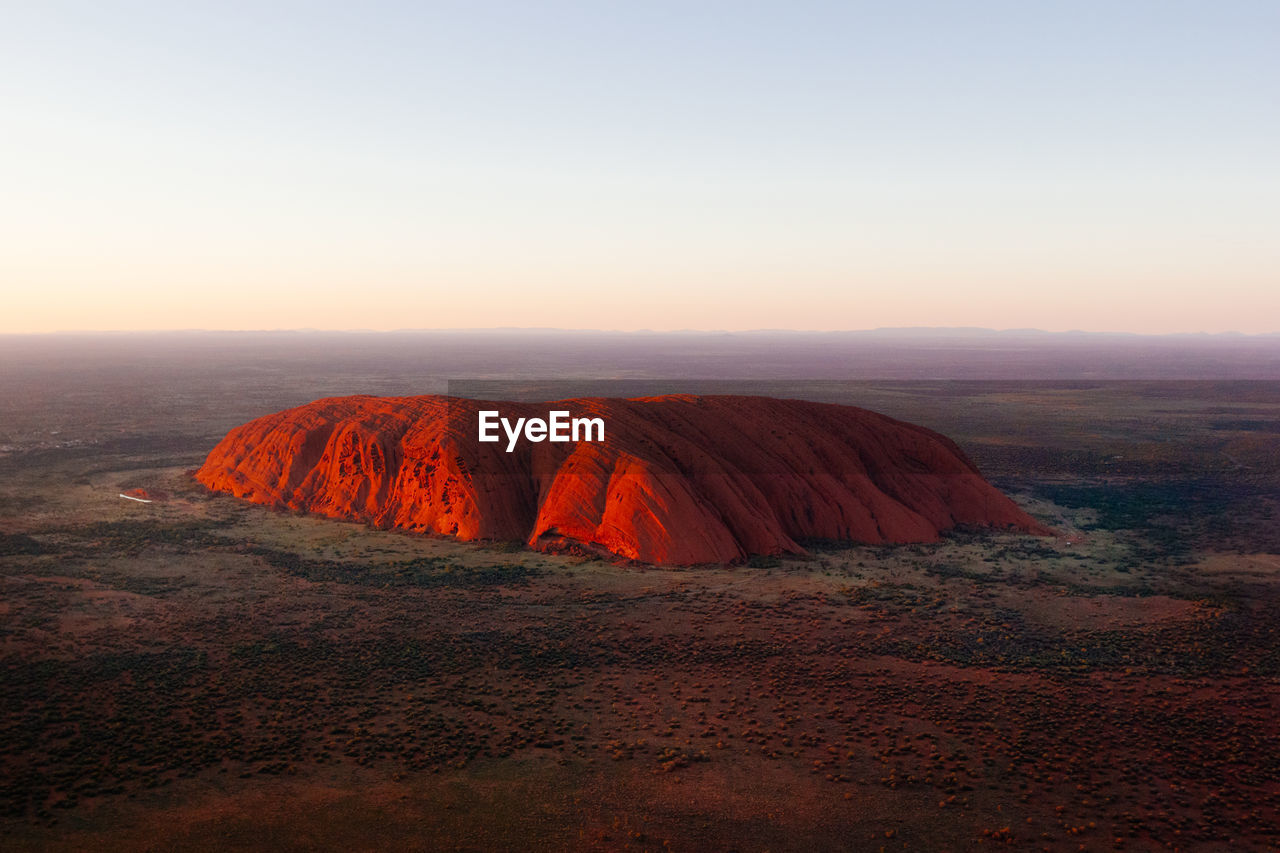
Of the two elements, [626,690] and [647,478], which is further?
[647,478]

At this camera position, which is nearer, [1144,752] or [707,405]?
[1144,752]

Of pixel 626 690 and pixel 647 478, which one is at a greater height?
pixel 647 478

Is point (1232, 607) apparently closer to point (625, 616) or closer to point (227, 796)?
point (625, 616)

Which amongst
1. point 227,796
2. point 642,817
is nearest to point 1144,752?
point 642,817

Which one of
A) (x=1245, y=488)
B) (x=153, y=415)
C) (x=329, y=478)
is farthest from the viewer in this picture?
(x=153, y=415)

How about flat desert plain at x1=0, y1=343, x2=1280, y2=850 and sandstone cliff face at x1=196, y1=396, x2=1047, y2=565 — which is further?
sandstone cliff face at x1=196, y1=396, x2=1047, y2=565

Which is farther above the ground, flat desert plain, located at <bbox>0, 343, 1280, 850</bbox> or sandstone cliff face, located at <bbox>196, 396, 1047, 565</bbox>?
sandstone cliff face, located at <bbox>196, 396, 1047, 565</bbox>

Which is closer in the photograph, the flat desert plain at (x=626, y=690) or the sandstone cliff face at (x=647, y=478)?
the flat desert plain at (x=626, y=690)

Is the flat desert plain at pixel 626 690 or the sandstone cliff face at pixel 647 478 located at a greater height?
the sandstone cliff face at pixel 647 478
